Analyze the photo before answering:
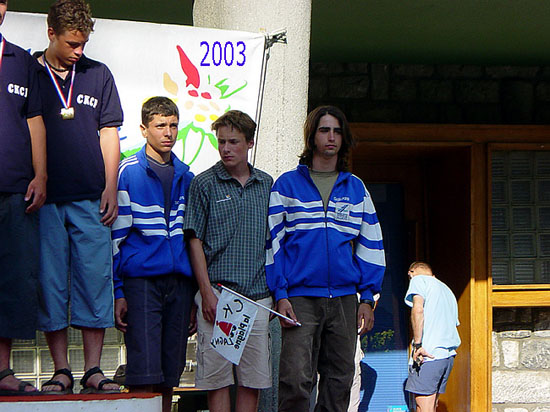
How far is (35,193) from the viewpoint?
3.63m

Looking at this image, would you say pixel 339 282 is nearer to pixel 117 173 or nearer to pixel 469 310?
pixel 117 173

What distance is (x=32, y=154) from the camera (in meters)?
3.68

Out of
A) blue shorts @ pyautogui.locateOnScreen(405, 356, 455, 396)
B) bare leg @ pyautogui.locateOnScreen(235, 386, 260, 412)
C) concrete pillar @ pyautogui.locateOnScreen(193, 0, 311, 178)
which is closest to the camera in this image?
bare leg @ pyautogui.locateOnScreen(235, 386, 260, 412)

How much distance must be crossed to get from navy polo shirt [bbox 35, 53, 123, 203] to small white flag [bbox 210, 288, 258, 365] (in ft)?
2.29

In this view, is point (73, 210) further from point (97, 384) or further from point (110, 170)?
point (97, 384)

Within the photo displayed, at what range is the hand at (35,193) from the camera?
3.64 m

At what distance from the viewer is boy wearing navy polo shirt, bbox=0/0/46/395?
356cm

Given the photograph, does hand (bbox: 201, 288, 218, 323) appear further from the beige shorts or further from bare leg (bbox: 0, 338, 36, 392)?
bare leg (bbox: 0, 338, 36, 392)

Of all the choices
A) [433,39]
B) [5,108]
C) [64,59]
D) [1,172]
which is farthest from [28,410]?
[433,39]

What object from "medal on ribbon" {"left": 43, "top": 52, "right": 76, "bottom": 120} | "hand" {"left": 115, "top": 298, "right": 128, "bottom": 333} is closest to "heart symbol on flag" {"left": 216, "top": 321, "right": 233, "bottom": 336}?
"hand" {"left": 115, "top": 298, "right": 128, "bottom": 333}

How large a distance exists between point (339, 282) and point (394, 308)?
4155 mm

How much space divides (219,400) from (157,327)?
0.42 meters

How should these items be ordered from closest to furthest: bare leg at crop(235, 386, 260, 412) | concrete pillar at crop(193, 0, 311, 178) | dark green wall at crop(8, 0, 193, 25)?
1. bare leg at crop(235, 386, 260, 412)
2. concrete pillar at crop(193, 0, 311, 178)
3. dark green wall at crop(8, 0, 193, 25)

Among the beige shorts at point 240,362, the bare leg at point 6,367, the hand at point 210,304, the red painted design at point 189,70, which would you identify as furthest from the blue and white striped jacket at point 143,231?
the red painted design at point 189,70
